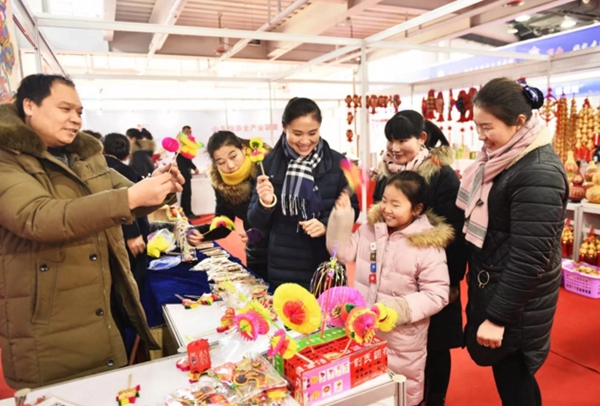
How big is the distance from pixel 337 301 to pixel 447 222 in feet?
2.66

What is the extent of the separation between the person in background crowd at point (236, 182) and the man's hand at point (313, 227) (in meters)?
0.55

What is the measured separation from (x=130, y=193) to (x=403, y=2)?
440 centimetres

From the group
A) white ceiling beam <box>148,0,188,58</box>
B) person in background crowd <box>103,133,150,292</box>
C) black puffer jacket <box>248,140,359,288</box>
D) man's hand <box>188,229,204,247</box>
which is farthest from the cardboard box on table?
white ceiling beam <box>148,0,188,58</box>

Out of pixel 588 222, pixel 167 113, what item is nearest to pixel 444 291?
pixel 588 222

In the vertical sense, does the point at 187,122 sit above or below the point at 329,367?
above

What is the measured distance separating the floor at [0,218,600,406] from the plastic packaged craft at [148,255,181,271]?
1154 millimetres

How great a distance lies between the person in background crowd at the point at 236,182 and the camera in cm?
228

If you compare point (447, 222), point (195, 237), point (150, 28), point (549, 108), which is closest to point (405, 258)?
point (447, 222)

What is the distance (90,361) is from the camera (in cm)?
135

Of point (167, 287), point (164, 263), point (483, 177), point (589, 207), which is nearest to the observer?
point (483, 177)

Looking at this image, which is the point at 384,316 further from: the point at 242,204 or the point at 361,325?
the point at 242,204

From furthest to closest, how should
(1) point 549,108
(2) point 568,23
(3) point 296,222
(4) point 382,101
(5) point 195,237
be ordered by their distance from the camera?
(2) point 568,23, (4) point 382,101, (1) point 549,108, (5) point 195,237, (3) point 296,222

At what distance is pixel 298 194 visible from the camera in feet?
5.84

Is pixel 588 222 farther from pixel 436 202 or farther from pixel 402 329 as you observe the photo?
pixel 402 329
